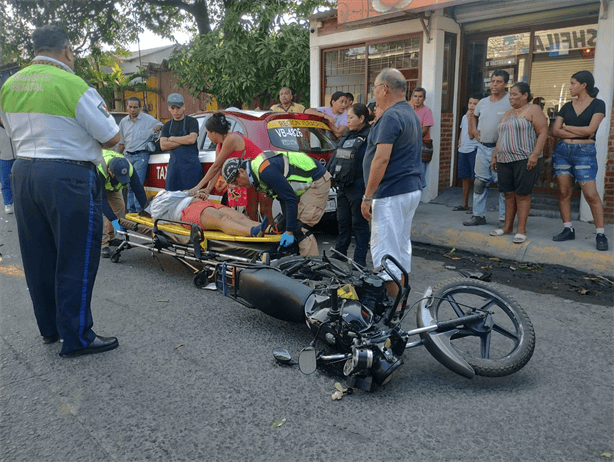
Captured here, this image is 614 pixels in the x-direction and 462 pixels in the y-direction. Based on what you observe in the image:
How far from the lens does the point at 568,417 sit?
2.78 metres

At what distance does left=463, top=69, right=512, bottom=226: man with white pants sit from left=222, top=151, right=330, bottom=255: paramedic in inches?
111

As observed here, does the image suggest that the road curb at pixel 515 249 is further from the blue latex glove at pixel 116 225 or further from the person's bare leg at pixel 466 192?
the blue latex glove at pixel 116 225

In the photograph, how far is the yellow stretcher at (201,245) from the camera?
4.79 m

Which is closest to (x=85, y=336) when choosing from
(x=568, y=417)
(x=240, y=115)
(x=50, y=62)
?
(x=50, y=62)

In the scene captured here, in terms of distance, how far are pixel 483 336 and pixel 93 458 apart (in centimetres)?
233

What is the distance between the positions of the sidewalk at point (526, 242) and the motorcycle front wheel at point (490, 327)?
8.46 feet

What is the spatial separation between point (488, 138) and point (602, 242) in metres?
2.10

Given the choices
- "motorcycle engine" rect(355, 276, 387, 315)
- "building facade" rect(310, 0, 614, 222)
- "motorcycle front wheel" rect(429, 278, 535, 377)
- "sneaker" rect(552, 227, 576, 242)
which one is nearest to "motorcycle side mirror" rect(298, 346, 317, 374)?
"motorcycle engine" rect(355, 276, 387, 315)

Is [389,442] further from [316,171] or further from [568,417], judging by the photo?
[316,171]

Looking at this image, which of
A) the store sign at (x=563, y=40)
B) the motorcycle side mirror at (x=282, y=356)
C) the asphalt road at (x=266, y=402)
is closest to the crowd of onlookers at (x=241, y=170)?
the asphalt road at (x=266, y=402)

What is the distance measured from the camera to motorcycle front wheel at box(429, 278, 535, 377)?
3.09m

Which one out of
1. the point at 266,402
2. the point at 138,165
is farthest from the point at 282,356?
the point at 138,165

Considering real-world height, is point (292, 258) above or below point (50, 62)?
below

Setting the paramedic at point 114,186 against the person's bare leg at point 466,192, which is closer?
the paramedic at point 114,186
